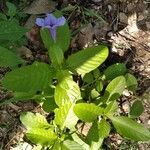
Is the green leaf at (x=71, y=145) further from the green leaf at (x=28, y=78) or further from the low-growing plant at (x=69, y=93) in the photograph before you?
the green leaf at (x=28, y=78)

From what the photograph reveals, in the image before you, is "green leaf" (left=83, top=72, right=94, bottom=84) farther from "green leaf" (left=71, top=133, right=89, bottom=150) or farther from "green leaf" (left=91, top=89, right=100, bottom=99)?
"green leaf" (left=71, top=133, right=89, bottom=150)

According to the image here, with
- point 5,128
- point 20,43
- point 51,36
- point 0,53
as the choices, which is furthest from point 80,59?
point 5,128

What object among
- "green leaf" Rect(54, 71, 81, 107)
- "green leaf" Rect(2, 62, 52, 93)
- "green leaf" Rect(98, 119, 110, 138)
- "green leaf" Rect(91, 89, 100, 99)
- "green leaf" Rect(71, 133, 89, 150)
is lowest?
"green leaf" Rect(71, 133, 89, 150)

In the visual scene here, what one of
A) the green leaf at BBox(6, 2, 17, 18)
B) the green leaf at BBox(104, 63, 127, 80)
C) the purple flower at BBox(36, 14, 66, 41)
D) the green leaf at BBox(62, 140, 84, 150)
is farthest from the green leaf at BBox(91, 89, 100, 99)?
the green leaf at BBox(6, 2, 17, 18)

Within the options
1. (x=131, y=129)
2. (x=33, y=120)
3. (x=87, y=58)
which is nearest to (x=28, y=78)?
(x=87, y=58)

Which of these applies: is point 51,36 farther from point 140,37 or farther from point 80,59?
point 140,37

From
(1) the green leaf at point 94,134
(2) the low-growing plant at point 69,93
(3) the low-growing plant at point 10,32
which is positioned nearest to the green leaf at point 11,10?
(3) the low-growing plant at point 10,32

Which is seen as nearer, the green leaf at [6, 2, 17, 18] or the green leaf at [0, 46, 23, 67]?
the green leaf at [0, 46, 23, 67]
